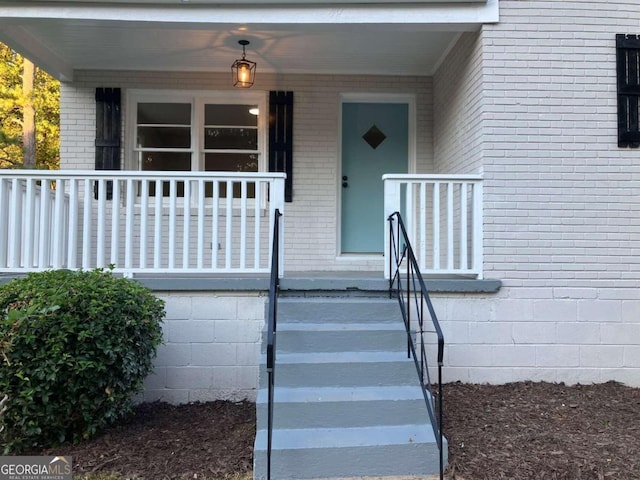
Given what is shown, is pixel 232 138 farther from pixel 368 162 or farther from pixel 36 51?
pixel 36 51

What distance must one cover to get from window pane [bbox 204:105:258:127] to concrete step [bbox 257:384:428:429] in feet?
Result: 13.0

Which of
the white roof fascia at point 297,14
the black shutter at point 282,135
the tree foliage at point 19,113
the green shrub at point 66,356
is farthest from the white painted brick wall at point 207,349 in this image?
the tree foliage at point 19,113

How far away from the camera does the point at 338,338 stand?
148 inches

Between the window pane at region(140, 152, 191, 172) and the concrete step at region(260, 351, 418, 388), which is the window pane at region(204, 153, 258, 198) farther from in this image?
the concrete step at region(260, 351, 418, 388)

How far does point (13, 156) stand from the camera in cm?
1470

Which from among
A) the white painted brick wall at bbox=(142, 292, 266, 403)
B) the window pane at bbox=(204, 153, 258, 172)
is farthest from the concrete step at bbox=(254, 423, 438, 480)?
the window pane at bbox=(204, 153, 258, 172)

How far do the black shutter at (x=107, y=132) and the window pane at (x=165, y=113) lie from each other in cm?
37

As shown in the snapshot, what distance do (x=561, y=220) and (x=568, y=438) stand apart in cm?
196

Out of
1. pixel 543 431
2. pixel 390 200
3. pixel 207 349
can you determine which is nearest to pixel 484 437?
pixel 543 431

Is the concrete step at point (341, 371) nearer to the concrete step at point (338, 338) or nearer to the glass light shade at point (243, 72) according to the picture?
the concrete step at point (338, 338)

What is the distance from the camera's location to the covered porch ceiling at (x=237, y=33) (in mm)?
4453

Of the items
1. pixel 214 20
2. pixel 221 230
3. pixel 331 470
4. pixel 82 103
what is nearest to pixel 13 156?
pixel 82 103

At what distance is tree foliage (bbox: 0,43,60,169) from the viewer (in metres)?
13.2

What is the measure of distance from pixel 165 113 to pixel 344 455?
4.92 meters
